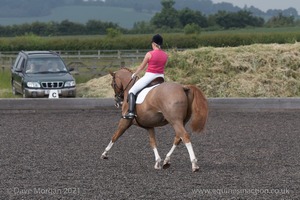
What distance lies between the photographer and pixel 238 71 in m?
23.4

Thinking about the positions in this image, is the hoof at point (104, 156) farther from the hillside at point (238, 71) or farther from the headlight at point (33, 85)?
the headlight at point (33, 85)

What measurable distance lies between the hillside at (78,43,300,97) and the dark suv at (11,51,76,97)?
920 mm

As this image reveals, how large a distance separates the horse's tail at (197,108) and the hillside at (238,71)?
11192 mm

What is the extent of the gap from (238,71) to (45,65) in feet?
21.0

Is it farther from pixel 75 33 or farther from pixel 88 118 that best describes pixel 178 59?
pixel 75 33

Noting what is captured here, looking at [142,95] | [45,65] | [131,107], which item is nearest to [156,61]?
[142,95]

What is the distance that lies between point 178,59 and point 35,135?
30.1ft

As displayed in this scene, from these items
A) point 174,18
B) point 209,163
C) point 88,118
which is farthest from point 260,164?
point 174,18

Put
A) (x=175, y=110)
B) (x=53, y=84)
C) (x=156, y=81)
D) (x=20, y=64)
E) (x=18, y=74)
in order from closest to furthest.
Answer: (x=175, y=110)
(x=156, y=81)
(x=53, y=84)
(x=18, y=74)
(x=20, y=64)

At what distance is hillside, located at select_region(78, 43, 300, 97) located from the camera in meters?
22.5

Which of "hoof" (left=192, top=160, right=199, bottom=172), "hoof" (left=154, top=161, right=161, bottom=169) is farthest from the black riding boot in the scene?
"hoof" (left=192, top=160, right=199, bottom=172)

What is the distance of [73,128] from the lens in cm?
1683

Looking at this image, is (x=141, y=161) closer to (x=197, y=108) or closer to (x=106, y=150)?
(x=106, y=150)

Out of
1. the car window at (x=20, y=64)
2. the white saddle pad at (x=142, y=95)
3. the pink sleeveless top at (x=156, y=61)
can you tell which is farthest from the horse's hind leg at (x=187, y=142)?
the car window at (x=20, y=64)
